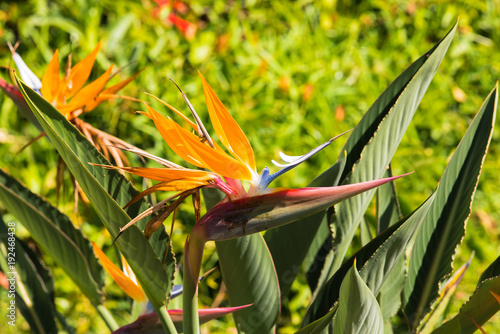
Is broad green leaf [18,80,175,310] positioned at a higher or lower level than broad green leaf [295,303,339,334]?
higher

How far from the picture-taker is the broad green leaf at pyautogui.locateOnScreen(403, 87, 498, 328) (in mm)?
589

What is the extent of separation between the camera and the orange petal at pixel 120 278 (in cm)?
51

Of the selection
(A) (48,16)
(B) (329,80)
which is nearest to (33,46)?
(A) (48,16)

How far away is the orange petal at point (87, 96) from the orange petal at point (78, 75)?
3cm

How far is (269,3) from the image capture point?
2.04 m

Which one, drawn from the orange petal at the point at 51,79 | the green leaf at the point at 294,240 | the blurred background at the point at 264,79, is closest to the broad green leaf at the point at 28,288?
the orange petal at the point at 51,79

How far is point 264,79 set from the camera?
5.48 feet

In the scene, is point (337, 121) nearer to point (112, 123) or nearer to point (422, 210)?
point (112, 123)

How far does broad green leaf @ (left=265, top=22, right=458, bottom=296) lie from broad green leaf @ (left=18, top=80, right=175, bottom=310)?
14 cm

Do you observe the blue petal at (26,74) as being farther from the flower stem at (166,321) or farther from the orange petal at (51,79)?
the flower stem at (166,321)

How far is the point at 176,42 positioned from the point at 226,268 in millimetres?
1324

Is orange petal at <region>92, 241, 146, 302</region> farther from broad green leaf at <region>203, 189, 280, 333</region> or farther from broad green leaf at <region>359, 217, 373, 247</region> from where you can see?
broad green leaf at <region>359, 217, 373, 247</region>

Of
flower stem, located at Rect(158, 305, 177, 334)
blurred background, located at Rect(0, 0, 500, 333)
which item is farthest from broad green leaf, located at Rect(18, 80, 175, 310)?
blurred background, located at Rect(0, 0, 500, 333)

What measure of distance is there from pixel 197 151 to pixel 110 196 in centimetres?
8
